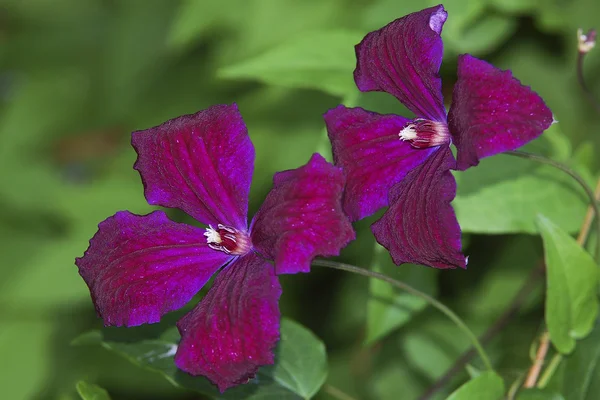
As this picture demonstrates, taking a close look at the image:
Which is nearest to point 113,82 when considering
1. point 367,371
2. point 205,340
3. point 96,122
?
point 96,122

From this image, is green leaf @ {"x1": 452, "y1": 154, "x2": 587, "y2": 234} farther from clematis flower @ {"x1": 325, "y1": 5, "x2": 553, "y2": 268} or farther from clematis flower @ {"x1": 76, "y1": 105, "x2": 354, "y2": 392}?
clematis flower @ {"x1": 76, "y1": 105, "x2": 354, "y2": 392}

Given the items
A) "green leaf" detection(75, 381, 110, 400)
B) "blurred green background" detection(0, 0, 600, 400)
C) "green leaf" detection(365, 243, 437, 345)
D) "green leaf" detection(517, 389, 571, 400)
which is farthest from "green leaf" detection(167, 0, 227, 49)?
"green leaf" detection(517, 389, 571, 400)

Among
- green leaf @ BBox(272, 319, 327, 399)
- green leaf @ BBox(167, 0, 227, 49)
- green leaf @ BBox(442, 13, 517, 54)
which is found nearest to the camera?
green leaf @ BBox(272, 319, 327, 399)

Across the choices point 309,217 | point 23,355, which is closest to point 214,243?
point 309,217

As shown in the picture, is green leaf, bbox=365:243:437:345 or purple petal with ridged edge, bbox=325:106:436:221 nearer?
purple petal with ridged edge, bbox=325:106:436:221

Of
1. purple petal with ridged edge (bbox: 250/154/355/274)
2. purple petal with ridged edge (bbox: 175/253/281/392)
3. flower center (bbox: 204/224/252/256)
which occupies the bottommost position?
purple petal with ridged edge (bbox: 175/253/281/392)

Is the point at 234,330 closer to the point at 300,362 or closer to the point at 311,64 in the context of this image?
the point at 300,362

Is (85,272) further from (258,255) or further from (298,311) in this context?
Result: (298,311)

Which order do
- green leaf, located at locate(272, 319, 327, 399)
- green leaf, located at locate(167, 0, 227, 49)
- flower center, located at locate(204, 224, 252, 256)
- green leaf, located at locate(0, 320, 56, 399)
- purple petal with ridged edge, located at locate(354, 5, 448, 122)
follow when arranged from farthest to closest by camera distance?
green leaf, located at locate(0, 320, 56, 399)
green leaf, located at locate(167, 0, 227, 49)
green leaf, located at locate(272, 319, 327, 399)
flower center, located at locate(204, 224, 252, 256)
purple petal with ridged edge, located at locate(354, 5, 448, 122)

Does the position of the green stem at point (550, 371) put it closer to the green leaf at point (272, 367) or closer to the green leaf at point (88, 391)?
the green leaf at point (272, 367)
